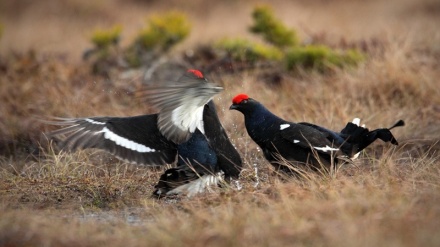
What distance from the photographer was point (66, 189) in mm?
5324

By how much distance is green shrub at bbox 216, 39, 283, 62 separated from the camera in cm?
867

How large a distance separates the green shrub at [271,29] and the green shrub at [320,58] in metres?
0.74

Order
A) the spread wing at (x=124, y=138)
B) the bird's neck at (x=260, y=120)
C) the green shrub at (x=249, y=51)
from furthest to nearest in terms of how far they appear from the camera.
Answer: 1. the green shrub at (x=249, y=51)
2. the bird's neck at (x=260, y=120)
3. the spread wing at (x=124, y=138)

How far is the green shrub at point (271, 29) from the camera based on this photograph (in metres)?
9.15

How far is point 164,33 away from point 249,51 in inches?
49.7

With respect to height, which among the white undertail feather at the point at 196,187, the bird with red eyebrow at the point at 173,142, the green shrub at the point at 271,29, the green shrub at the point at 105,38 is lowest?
the white undertail feather at the point at 196,187

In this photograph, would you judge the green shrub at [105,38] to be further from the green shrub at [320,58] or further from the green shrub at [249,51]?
the green shrub at [320,58]

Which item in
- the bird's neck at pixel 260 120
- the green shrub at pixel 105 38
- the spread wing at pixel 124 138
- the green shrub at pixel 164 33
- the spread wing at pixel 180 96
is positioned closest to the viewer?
the spread wing at pixel 180 96

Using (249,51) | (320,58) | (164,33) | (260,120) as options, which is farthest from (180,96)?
(164,33)

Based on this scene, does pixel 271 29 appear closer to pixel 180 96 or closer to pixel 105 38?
pixel 105 38

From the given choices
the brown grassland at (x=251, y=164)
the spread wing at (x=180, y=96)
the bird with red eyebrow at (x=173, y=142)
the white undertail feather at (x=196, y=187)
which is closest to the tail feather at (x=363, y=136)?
the brown grassland at (x=251, y=164)

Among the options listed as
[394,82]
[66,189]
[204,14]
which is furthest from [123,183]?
[204,14]

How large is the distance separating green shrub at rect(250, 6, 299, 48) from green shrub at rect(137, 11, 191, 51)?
0.91 m

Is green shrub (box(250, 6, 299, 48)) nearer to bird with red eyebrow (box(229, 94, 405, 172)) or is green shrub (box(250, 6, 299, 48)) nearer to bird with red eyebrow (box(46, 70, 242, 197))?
bird with red eyebrow (box(229, 94, 405, 172))
